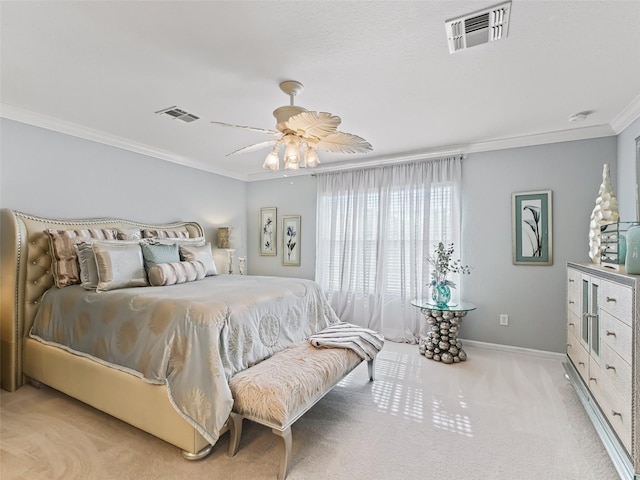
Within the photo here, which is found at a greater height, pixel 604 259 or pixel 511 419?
pixel 604 259

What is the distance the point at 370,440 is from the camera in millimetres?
2111

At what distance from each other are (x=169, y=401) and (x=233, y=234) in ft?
11.0

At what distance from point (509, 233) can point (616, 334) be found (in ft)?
7.11

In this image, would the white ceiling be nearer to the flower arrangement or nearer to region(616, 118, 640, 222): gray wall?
region(616, 118, 640, 222): gray wall

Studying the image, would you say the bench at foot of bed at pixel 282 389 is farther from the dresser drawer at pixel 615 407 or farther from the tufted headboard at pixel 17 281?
the tufted headboard at pixel 17 281

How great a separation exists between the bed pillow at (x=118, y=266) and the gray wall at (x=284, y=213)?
A: 2.65 m

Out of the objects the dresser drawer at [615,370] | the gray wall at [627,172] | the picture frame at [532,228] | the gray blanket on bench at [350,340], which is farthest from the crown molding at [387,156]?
the gray blanket on bench at [350,340]

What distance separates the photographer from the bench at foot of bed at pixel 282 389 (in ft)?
5.77

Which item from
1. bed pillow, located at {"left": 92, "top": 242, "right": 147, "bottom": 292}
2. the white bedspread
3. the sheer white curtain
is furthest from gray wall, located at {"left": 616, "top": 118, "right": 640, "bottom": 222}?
bed pillow, located at {"left": 92, "top": 242, "right": 147, "bottom": 292}

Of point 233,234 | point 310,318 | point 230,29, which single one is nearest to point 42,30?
point 230,29

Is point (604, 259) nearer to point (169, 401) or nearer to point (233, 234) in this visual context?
point (169, 401)

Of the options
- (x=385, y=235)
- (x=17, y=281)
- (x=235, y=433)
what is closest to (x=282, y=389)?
(x=235, y=433)

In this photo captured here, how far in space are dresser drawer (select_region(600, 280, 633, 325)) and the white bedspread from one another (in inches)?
83.6

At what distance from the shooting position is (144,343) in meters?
2.11
